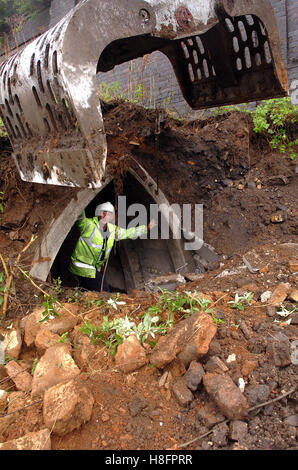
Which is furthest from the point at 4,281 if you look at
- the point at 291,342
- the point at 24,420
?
the point at 291,342

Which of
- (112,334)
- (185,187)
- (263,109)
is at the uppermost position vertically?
(112,334)

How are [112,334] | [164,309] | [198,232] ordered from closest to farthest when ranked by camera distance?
[112,334], [164,309], [198,232]

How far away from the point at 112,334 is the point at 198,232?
10.7ft

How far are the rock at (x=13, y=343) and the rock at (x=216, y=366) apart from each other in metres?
1.39

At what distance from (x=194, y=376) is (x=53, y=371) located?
2.63 ft

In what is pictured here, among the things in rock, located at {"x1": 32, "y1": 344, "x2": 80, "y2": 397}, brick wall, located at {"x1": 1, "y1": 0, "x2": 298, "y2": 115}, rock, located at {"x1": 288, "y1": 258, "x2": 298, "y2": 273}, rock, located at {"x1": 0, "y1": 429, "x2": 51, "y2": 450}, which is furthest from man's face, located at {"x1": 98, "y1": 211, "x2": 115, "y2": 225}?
rock, located at {"x1": 0, "y1": 429, "x2": 51, "y2": 450}

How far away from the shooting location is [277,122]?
5520 mm

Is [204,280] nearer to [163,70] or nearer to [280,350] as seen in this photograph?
[280,350]

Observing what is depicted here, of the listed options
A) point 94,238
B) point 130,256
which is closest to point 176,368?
point 94,238

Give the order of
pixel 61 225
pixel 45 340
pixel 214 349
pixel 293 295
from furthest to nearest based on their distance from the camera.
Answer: pixel 61 225 < pixel 293 295 < pixel 45 340 < pixel 214 349

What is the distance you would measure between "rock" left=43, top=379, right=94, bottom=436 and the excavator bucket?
46.3 inches

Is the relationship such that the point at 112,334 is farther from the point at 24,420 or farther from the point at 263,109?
the point at 263,109
